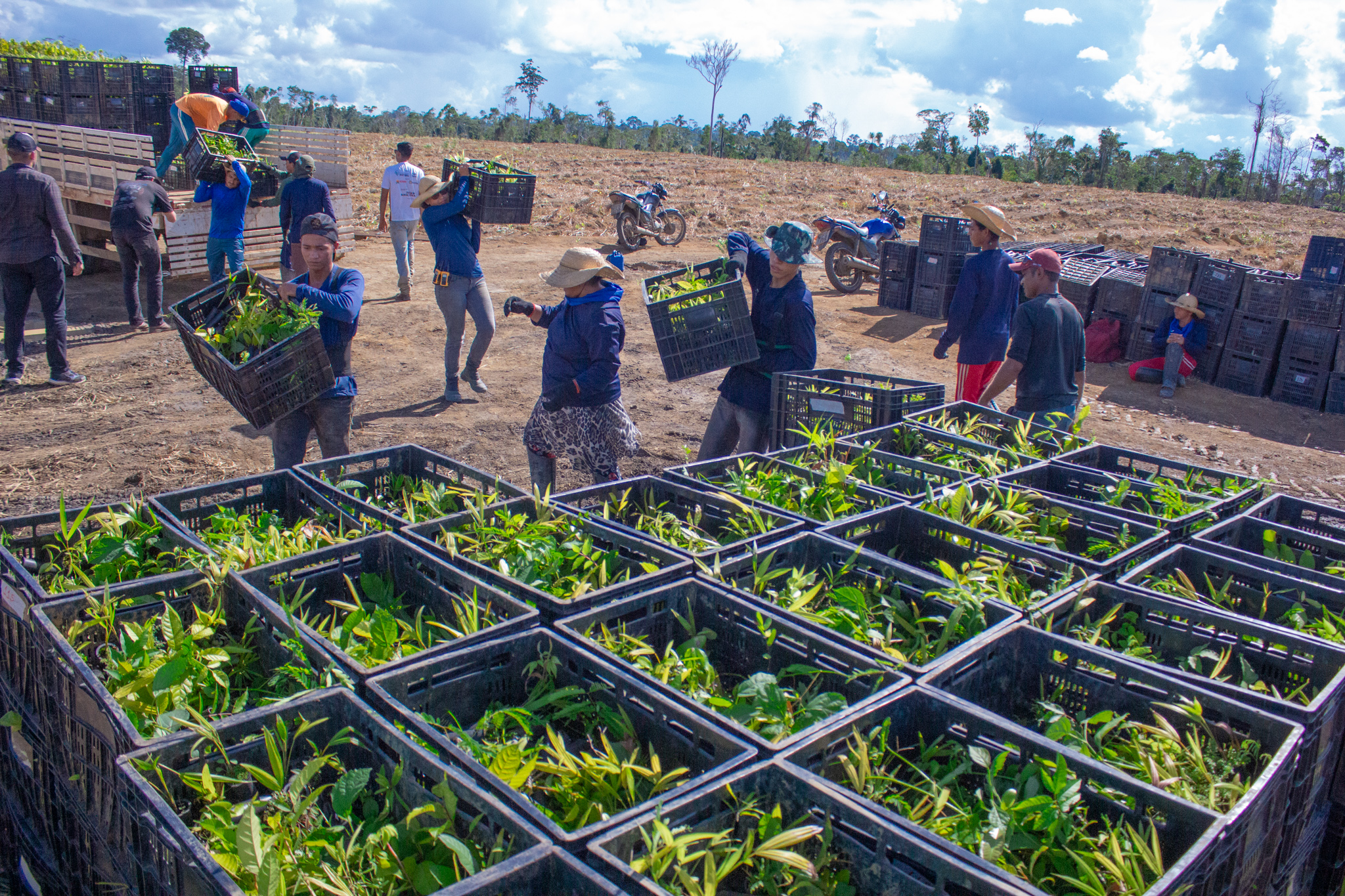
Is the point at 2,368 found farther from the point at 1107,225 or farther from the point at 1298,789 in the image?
the point at 1107,225

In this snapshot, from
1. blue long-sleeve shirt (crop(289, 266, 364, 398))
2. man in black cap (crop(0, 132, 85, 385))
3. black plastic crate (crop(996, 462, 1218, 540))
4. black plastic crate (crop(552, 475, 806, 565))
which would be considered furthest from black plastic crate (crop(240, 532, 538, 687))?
man in black cap (crop(0, 132, 85, 385))

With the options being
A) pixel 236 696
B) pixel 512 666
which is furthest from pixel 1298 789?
pixel 236 696

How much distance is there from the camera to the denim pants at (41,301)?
27.1 feet

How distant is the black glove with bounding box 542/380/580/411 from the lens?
4.82 m

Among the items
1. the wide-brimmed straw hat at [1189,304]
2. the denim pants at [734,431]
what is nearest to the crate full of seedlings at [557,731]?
the denim pants at [734,431]

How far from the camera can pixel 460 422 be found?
8195mm

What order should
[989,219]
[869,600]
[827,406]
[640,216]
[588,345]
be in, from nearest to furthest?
[869,600]
[588,345]
[827,406]
[989,219]
[640,216]

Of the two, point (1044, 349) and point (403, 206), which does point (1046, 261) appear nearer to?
point (1044, 349)

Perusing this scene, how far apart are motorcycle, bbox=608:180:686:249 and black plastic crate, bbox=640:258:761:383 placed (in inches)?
480

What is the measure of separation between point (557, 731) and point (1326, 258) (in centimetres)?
1256

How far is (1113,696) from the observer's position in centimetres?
249

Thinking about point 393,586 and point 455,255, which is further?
point 455,255

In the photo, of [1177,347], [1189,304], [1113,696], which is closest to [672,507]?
[1113,696]

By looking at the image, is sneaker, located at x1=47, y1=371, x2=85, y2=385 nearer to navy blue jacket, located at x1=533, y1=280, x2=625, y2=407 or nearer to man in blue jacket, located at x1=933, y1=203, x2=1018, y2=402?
navy blue jacket, located at x1=533, y1=280, x2=625, y2=407
